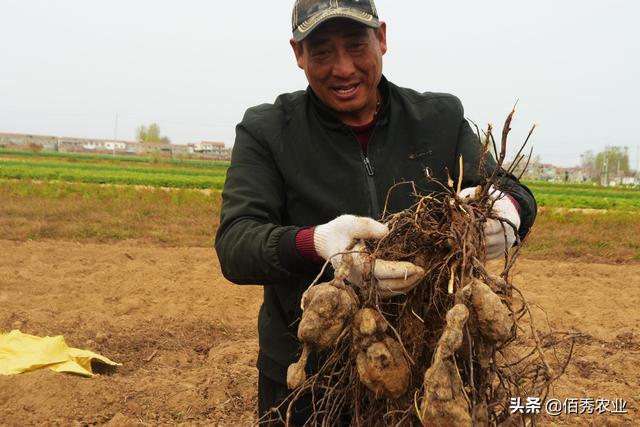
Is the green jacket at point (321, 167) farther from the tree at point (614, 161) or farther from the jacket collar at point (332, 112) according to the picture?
the tree at point (614, 161)

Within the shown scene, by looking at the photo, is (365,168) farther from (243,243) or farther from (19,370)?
(19,370)

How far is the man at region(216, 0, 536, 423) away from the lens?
5.95 feet

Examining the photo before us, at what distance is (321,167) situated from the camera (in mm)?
1952

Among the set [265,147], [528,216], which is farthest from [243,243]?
[528,216]

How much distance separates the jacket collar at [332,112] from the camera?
1.96 m

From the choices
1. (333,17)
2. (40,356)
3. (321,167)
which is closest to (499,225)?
(321,167)

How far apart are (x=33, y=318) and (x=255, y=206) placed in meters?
4.35

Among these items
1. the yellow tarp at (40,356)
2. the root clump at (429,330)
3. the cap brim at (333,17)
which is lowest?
the yellow tarp at (40,356)

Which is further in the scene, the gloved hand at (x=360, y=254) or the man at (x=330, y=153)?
the man at (x=330, y=153)

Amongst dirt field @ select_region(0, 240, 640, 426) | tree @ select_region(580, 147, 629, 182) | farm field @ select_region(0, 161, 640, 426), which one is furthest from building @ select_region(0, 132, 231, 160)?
dirt field @ select_region(0, 240, 640, 426)

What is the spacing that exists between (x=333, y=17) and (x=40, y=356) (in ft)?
12.1

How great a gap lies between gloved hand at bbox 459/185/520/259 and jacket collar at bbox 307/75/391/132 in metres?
0.45

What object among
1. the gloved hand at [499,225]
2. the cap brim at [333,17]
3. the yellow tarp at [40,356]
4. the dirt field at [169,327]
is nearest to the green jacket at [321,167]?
the gloved hand at [499,225]

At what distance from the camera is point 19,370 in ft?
13.6
